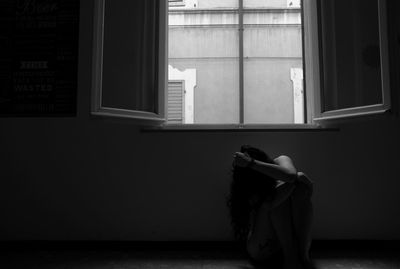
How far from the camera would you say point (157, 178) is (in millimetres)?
2006

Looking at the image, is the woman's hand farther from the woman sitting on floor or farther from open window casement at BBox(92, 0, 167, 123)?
open window casement at BBox(92, 0, 167, 123)

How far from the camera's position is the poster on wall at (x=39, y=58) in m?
2.07

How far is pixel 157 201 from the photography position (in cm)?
200

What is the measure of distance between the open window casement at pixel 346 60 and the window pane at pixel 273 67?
0.14 metres

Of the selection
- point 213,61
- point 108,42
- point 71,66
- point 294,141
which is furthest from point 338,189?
point 71,66

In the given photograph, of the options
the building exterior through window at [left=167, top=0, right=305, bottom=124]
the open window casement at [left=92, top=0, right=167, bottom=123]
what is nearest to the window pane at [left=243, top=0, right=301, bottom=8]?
the building exterior through window at [left=167, top=0, right=305, bottom=124]

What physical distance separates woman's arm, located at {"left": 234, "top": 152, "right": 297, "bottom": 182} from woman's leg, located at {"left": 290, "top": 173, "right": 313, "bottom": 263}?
0.08 metres

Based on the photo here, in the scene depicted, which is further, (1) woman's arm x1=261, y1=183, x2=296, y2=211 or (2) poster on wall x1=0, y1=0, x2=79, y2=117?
(2) poster on wall x1=0, y1=0, x2=79, y2=117

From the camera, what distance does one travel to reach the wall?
195cm

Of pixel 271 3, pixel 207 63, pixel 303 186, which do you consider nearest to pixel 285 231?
pixel 303 186

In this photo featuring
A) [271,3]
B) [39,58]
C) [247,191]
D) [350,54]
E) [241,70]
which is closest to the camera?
[247,191]

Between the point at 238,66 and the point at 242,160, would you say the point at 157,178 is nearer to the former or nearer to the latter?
the point at 242,160

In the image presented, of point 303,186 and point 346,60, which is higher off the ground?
point 346,60

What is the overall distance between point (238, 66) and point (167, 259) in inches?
54.2
